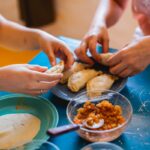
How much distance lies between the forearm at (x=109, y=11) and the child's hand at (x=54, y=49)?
0.22 meters

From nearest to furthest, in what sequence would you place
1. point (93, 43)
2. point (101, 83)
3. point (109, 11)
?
point (101, 83) < point (93, 43) < point (109, 11)

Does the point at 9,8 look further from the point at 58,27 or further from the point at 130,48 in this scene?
the point at 130,48

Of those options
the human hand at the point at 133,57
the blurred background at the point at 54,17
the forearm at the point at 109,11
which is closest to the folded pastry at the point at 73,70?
the human hand at the point at 133,57

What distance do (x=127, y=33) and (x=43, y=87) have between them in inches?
56.6

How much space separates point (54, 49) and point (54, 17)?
147 centimetres

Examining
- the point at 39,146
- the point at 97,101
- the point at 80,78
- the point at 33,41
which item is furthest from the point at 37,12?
the point at 39,146

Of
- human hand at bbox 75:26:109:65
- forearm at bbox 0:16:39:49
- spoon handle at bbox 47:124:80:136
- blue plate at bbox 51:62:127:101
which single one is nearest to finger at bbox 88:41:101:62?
human hand at bbox 75:26:109:65

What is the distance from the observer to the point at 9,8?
2.48m

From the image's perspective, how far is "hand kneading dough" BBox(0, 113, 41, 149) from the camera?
836 millimetres

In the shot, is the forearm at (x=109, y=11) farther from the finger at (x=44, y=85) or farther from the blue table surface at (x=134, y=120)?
the finger at (x=44, y=85)

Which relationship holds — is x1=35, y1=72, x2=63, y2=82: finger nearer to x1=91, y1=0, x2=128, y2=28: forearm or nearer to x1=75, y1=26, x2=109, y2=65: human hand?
x1=75, y1=26, x2=109, y2=65: human hand

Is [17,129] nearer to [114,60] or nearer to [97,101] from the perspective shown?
[97,101]

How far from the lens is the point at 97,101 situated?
0.94 m

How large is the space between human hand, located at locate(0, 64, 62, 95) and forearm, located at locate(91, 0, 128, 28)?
1.38 ft
